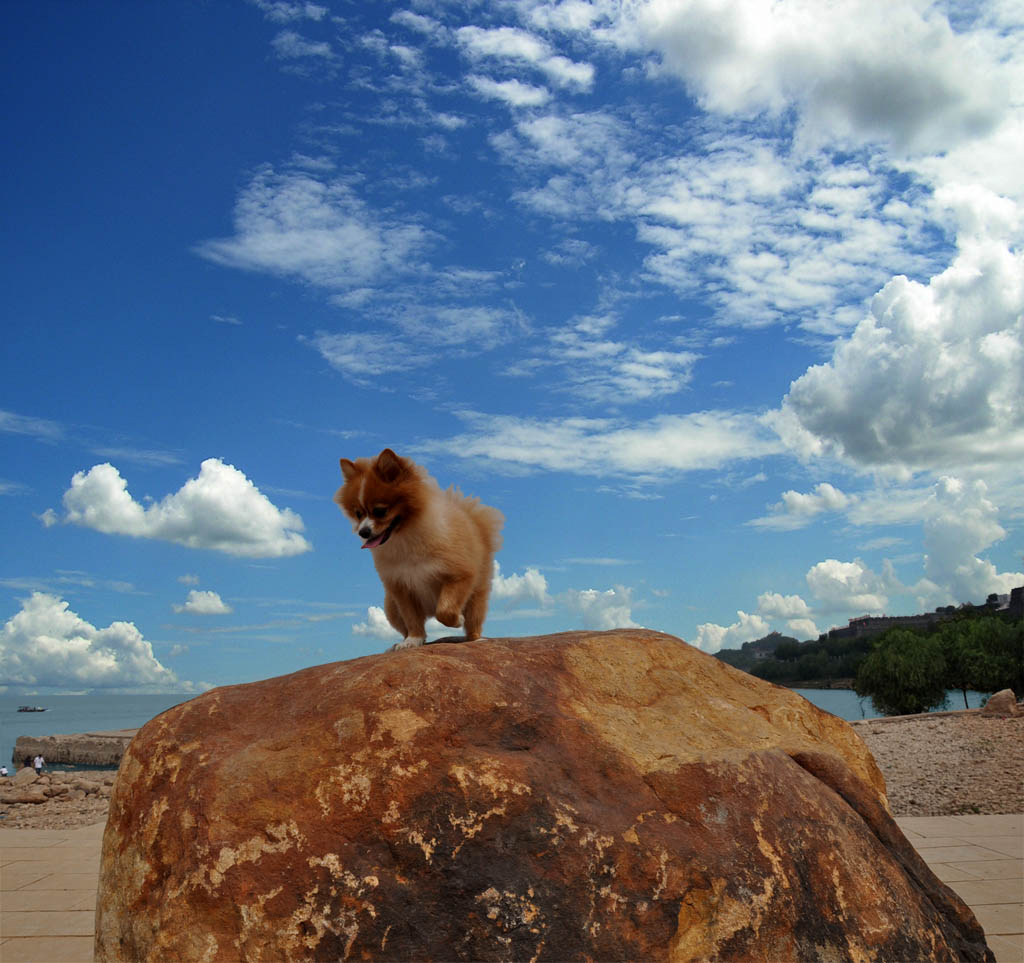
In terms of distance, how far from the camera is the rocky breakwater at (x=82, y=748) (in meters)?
28.4

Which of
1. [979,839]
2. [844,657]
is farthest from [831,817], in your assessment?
[844,657]

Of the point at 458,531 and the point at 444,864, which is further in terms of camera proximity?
the point at 458,531

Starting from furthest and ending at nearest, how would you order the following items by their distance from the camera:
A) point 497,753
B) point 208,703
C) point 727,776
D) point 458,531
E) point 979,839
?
point 979,839 → point 458,531 → point 208,703 → point 727,776 → point 497,753

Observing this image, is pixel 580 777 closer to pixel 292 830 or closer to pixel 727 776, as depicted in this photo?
pixel 727 776

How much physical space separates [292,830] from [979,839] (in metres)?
9.49

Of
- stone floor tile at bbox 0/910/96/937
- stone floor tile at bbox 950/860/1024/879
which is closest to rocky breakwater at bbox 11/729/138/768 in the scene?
stone floor tile at bbox 0/910/96/937

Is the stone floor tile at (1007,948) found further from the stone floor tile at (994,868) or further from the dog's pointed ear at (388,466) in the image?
the dog's pointed ear at (388,466)

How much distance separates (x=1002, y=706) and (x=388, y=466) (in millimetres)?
20274

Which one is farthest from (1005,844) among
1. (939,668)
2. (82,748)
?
(939,668)

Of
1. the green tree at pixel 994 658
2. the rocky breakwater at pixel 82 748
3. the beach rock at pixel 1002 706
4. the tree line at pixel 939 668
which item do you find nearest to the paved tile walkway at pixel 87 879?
the beach rock at pixel 1002 706

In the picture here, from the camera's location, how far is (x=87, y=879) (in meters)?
8.10

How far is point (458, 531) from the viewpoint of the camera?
5449 millimetres

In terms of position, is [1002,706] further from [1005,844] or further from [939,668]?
[939,668]

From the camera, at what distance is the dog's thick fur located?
5.22 meters
